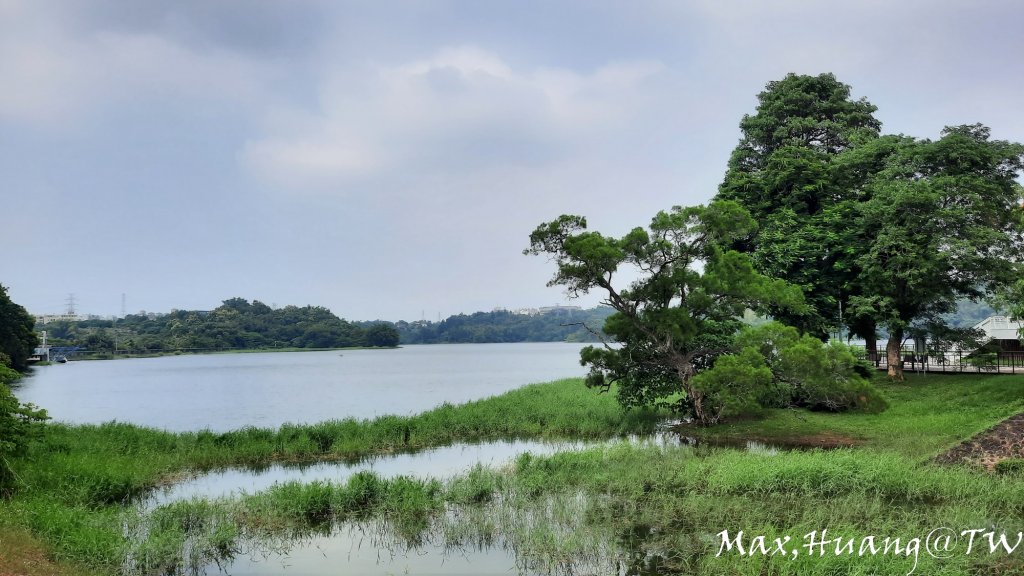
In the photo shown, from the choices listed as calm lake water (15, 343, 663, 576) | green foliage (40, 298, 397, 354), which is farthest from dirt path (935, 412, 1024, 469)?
green foliage (40, 298, 397, 354)

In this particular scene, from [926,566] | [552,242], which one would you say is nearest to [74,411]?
[552,242]

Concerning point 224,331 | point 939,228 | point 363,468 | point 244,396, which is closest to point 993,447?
point 939,228

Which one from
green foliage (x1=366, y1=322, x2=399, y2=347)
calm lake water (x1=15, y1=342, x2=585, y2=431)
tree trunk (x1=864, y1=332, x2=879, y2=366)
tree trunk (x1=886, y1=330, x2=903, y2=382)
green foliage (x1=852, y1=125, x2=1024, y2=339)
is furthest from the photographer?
green foliage (x1=366, y1=322, x2=399, y2=347)

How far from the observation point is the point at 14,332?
60.5 m

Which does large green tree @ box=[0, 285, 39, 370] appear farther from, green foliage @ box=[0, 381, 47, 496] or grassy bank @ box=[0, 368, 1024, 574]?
green foliage @ box=[0, 381, 47, 496]

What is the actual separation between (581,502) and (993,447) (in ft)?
27.9

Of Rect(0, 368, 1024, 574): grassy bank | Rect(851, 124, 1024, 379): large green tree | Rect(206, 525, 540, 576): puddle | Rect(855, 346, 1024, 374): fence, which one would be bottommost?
Rect(206, 525, 540, 576): puddle

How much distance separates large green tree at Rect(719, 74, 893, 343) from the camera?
80.6 ft

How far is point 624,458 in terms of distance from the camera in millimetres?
15461

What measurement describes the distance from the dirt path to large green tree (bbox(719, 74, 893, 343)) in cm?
1050

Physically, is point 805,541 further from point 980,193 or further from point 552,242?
point 980,193

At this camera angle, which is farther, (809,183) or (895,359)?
(809,183)

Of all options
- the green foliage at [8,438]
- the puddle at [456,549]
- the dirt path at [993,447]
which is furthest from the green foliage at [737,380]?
the green foliage at [8,438]

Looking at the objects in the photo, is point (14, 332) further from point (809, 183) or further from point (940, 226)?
point (940, 226)
